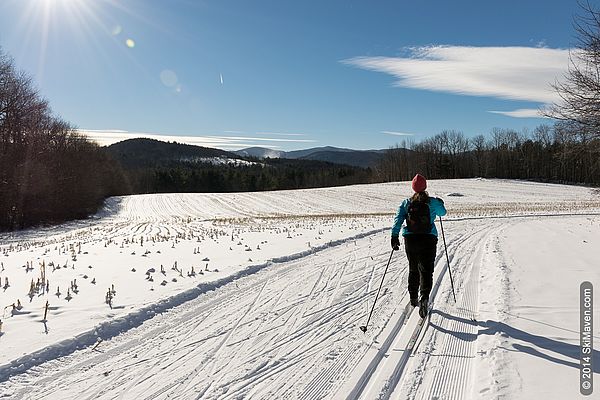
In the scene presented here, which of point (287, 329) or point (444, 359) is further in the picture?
point (287, 329)

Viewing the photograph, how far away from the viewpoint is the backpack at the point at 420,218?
591 cm

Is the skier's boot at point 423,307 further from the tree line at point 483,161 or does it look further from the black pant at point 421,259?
the tree line at point 483,161

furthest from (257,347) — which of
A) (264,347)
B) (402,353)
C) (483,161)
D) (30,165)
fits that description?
(483,161)

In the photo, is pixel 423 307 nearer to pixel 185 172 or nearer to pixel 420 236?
pixel 420 236

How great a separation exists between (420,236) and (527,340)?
1.92 m

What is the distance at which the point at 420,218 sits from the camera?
5.91 m

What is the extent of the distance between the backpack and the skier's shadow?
1.35 meters

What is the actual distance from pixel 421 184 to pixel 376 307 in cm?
211

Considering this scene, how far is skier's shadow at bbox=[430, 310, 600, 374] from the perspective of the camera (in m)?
4.34

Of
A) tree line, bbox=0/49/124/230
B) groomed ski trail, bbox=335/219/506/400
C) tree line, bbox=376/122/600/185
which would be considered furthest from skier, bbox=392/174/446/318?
tree line, bbox=376/122/600/185

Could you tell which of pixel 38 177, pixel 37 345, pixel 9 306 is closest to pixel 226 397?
pixel 37 345

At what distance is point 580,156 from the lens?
629 inches

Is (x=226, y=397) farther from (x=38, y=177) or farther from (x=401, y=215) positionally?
(x=38, y=177)

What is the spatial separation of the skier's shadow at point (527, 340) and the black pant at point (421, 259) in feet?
1.80
